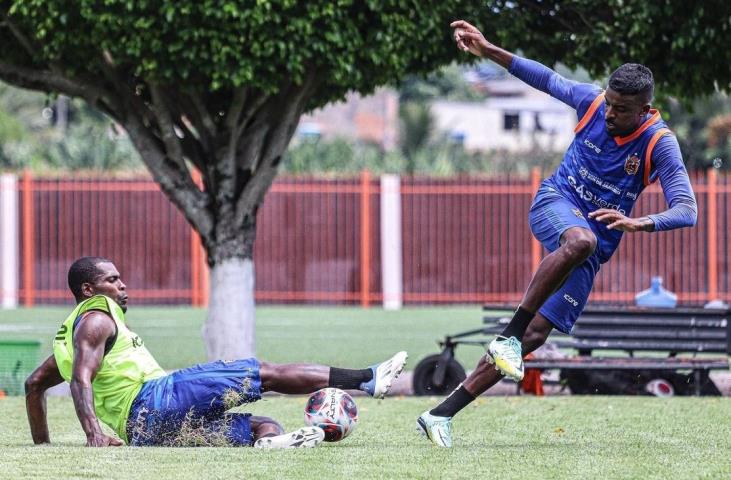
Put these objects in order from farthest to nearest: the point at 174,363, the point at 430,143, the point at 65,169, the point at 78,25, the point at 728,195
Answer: the point at 430,143
the point at 65,169
the point at 728,195
the point at 174,363
the point at 78,25

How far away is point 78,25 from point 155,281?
598 inches

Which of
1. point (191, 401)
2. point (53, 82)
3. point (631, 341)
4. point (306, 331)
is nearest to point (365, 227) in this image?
point (306, 331)

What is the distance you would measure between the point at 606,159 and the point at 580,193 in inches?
9.0

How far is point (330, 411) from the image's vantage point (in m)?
7.66

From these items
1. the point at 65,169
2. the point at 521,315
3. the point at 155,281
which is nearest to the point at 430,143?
the point at 65,169

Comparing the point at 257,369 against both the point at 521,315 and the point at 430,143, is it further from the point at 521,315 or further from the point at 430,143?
the point at 430,143

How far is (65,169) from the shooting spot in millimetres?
33438

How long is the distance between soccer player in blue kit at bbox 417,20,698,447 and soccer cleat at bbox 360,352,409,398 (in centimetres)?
35

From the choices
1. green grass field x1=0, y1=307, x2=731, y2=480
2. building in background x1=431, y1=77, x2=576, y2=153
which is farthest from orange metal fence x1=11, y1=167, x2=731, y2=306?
building in background x1=431, y1=77, x2=576, y2=153

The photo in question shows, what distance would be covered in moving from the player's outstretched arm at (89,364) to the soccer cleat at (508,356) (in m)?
1.96

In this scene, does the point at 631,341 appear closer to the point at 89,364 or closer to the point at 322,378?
Result: the point at 322,378

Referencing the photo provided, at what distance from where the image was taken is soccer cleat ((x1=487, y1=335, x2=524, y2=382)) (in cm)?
754

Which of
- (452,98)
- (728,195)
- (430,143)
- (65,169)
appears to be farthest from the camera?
(452,98)

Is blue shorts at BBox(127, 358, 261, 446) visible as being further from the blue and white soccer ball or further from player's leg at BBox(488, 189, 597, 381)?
player's leg at BBox(488, 189, 597, 381)
